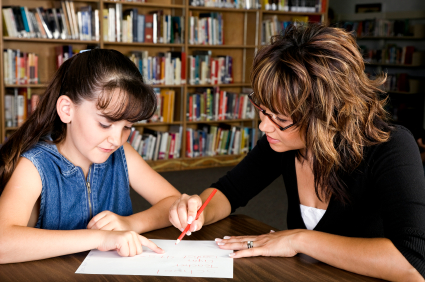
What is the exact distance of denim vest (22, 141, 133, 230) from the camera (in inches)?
45.6

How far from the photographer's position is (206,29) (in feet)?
14.6

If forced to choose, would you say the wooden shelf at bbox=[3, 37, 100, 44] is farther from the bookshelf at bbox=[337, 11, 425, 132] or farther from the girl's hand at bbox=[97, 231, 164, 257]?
the bookshelf at bbox=[337, 11, 425, 132]

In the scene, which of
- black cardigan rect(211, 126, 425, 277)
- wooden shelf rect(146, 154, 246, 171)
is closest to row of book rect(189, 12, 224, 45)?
wooden shelf rect(146, 154, 246, 171)

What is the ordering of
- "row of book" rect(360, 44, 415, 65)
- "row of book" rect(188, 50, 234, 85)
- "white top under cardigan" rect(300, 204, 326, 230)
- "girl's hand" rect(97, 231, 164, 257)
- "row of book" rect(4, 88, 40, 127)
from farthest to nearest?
"row of book" rect(360, 44, 415, 65) → "row of book" rect(188, 50, 234, 85) → "row of book" rect(4, 88, 40, 127) → "white top under cardigan" rect(300, 204, 326, 230) → "girl's hand" rect(97, 231, 164, 257)

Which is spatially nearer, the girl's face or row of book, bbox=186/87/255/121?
the girl's face

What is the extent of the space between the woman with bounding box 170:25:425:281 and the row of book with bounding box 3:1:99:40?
9.92 ft

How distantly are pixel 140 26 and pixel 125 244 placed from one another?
3432 mm

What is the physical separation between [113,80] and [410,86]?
5950 millimetres

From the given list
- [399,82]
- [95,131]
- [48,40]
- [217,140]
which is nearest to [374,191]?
[95,131]

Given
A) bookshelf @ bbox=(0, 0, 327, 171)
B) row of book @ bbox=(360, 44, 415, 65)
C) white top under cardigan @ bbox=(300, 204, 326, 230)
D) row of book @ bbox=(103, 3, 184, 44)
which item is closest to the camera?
white top under cardigan @ bbox=(300, 204, 326, 230)

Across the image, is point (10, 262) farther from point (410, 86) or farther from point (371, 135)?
point (410, 86)

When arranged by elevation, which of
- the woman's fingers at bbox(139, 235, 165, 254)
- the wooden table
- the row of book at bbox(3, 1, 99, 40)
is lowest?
the wooden table

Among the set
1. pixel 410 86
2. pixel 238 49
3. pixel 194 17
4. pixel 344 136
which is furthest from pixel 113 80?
pixel 410 86

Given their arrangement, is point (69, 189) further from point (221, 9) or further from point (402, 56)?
point (402, 56)
